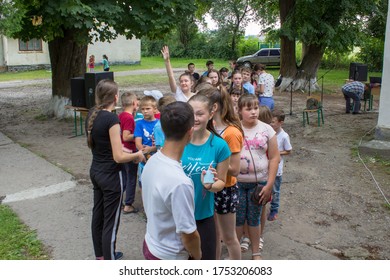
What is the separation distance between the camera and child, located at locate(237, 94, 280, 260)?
3.84 m

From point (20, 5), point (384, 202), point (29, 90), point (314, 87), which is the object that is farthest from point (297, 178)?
point (29, 90)

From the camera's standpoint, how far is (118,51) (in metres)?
36.2

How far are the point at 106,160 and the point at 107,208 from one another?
418mm

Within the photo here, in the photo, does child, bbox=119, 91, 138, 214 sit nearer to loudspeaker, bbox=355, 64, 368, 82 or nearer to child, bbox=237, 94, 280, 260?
child, bbox=237, 94, 280, 260

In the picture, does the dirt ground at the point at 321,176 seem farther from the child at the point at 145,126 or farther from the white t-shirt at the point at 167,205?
the white t-shirt at the point at 167,205

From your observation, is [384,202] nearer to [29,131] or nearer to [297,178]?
[297,178]

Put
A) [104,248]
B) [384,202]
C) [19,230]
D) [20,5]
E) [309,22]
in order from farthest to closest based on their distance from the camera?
1. [309,22]
2. [20,5]
3. [384,202]
4. [19,230]
5. [104,248]

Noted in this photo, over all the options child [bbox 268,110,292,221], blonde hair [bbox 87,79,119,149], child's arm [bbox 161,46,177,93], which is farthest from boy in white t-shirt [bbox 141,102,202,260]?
child's arm [bbox 161,46,177,93]

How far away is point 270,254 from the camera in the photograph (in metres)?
4.39

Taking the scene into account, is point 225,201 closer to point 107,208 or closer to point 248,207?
point 248,207

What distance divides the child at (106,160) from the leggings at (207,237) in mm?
890

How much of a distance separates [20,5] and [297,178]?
6.68m

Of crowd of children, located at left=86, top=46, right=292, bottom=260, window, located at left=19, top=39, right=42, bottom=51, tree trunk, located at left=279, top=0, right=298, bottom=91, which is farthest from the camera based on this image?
window, located at left=19, top=39, right=42, bottom=51

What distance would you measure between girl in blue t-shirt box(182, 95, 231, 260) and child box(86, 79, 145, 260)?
2.50 ft
